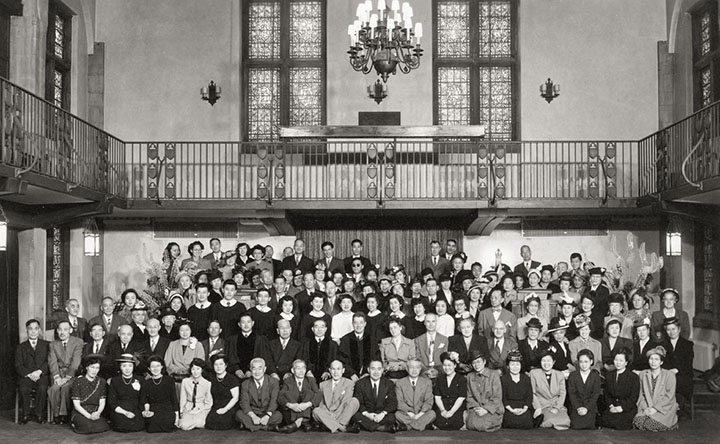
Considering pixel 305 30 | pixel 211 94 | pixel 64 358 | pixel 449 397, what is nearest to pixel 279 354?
pixel 449 397

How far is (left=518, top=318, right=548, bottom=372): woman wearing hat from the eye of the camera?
9750mm

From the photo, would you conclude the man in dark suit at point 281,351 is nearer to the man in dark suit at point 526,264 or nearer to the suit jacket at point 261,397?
the suit jacket at point 261,397

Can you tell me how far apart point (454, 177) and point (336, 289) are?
4.01 meters

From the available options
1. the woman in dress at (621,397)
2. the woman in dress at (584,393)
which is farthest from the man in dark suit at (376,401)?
the woman in dress at (621,397)

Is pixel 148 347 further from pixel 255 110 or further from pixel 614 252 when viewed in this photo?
pixel 614 252

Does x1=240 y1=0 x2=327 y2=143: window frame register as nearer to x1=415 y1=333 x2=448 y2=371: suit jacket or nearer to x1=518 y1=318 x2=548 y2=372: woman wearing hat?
x1=415 y1=333 x2=448 y2=371: suit jacket

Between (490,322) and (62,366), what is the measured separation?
16.6 ft

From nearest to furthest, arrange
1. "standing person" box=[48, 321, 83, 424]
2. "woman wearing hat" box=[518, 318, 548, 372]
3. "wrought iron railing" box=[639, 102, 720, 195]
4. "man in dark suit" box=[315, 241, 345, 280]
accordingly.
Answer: "standing person" box=[48, 321, 83, 424] < "woman wearing hat" box=[518, 318, 548, 372] < "wrought iron railing" box=[639, 102, 720, 195] < "man in dark suit" box=[315, 241, 345, 280]

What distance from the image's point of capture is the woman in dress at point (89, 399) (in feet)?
29.7

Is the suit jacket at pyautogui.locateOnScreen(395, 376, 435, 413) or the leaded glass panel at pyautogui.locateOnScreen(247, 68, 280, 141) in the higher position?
the leaded glass panel at pyautogui.locateOnScreen(247, 68, 280, 141)

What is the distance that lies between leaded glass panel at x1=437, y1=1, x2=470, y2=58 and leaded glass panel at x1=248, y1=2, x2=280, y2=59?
288 centimetres

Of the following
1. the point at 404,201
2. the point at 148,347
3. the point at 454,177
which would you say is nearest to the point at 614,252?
the point at 454,177

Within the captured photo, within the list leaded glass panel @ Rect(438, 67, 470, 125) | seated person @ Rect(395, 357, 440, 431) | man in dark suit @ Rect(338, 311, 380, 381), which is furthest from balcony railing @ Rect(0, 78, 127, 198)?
leaded glass panel @ Rect(438, 67, 470, 125)

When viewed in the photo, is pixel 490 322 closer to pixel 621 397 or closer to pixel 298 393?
pixel 621 397
